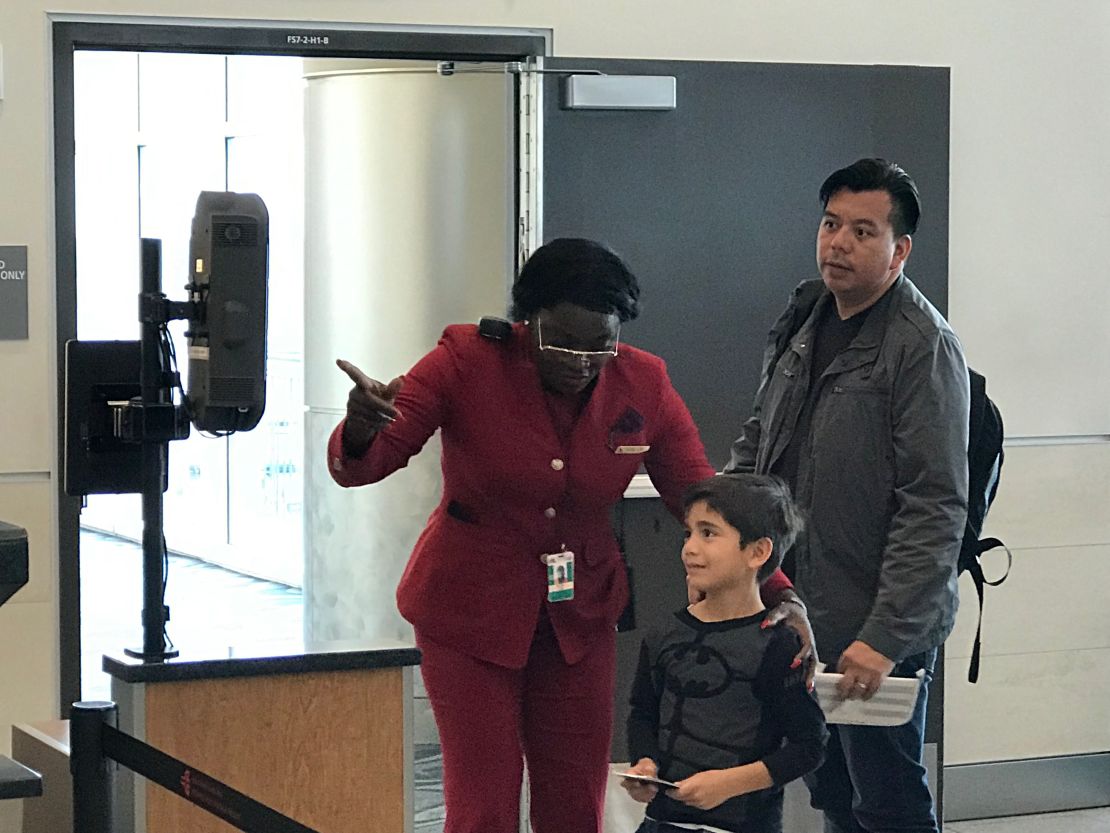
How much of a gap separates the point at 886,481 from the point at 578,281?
66cm

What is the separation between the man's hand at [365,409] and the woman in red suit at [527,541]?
63 mm

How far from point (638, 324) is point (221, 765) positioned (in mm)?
2011

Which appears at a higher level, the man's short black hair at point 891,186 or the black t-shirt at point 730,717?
the man's short black hair at point 891,186

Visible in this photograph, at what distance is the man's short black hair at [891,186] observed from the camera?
280 centimetres

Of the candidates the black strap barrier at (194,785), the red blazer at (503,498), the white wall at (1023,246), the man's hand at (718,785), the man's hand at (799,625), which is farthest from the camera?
the white wall at (1023,246)

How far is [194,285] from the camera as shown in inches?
95.8

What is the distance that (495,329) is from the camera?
2.69 meters

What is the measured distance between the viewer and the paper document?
8.86 feet

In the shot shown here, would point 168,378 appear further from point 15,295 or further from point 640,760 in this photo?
point 15,295

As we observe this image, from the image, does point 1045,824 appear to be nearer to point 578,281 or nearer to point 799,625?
point 799,625

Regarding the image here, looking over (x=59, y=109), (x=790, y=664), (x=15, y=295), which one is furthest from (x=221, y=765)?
(x=59, y=109)

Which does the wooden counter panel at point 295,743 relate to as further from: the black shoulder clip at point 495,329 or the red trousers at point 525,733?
the black shoulder clip at point 495,329

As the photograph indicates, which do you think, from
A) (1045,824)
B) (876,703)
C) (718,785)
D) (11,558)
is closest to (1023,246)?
(1045,824)

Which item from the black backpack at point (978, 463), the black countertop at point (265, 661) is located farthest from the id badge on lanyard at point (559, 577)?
the black backpack at point (978, 463)
